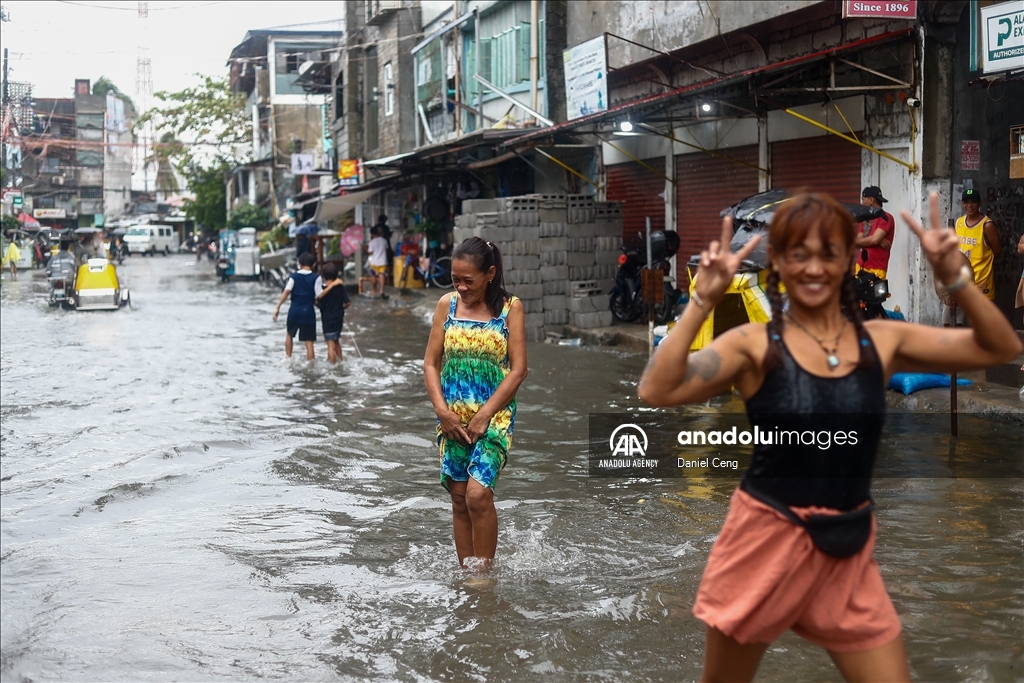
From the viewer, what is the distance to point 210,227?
71.3 metres

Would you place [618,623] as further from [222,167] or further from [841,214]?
[222,167]

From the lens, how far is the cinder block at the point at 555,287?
668 inches

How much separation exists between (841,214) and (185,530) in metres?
5.05

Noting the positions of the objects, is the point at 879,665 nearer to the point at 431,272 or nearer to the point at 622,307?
the point at 622,307

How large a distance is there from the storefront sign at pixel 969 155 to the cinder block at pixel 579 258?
6327 millimetres

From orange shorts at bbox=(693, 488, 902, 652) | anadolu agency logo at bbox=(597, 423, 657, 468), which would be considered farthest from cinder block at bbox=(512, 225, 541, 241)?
orange shorts at bbox=(693, 488, 902, 652)

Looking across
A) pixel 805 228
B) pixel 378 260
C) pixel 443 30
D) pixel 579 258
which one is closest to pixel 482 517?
pixel 805 228

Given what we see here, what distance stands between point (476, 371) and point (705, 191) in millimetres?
13114

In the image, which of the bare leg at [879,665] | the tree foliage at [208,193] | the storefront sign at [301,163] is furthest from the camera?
the tree foliage at [208,193]

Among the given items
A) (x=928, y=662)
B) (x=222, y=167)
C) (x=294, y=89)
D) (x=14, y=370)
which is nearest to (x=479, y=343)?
(x=928, y=662)

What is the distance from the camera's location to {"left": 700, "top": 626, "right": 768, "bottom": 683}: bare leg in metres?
2.98

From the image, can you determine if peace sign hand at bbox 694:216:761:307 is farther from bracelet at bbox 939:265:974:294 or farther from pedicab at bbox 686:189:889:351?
pedicab at bbox 686:189:889:351

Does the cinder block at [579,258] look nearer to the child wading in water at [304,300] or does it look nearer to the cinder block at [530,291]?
the cinder block at [530,291]

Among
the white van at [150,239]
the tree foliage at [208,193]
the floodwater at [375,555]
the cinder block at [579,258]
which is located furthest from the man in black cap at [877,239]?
the white van at [150,239]
